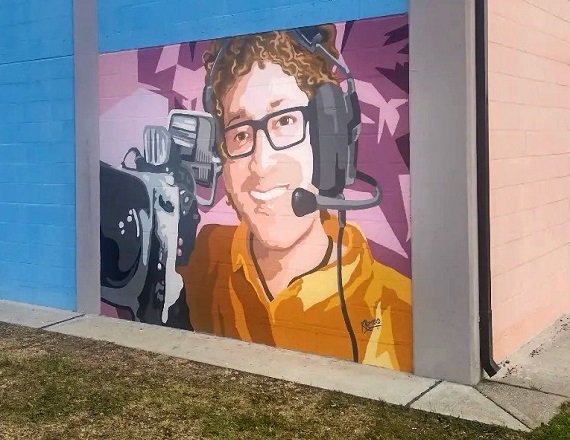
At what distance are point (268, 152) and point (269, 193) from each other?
1.10 ft

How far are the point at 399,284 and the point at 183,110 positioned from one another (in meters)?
2.52

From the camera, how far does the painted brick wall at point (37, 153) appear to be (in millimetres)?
7590

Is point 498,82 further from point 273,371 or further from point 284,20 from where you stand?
point 273,371

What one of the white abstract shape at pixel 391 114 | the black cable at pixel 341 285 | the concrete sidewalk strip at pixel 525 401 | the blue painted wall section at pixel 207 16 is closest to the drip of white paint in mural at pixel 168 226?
the blue painted wall section at pixel 207 16

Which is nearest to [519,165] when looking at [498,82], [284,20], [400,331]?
[498,82]

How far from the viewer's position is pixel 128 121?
7082 millimetres

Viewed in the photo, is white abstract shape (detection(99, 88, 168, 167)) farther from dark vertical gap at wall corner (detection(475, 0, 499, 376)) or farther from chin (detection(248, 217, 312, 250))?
dark vertical gap at wall corner (detection(475, 0, 499, 376))

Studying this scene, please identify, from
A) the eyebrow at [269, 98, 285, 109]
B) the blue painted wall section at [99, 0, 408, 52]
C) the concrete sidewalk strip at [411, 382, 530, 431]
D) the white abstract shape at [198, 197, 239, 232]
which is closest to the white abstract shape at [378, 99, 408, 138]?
the blue painted wall section at [99, 0, 408, 52]

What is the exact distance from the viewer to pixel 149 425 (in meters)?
4.66

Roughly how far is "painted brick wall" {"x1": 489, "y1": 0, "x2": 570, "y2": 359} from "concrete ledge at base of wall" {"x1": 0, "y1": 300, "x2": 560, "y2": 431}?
0.83 m

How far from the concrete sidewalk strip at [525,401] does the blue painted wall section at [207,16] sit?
275 centimetres

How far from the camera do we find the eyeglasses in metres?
5.96

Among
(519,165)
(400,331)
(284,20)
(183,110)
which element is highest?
(284,20)

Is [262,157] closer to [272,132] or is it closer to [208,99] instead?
[272,132]
